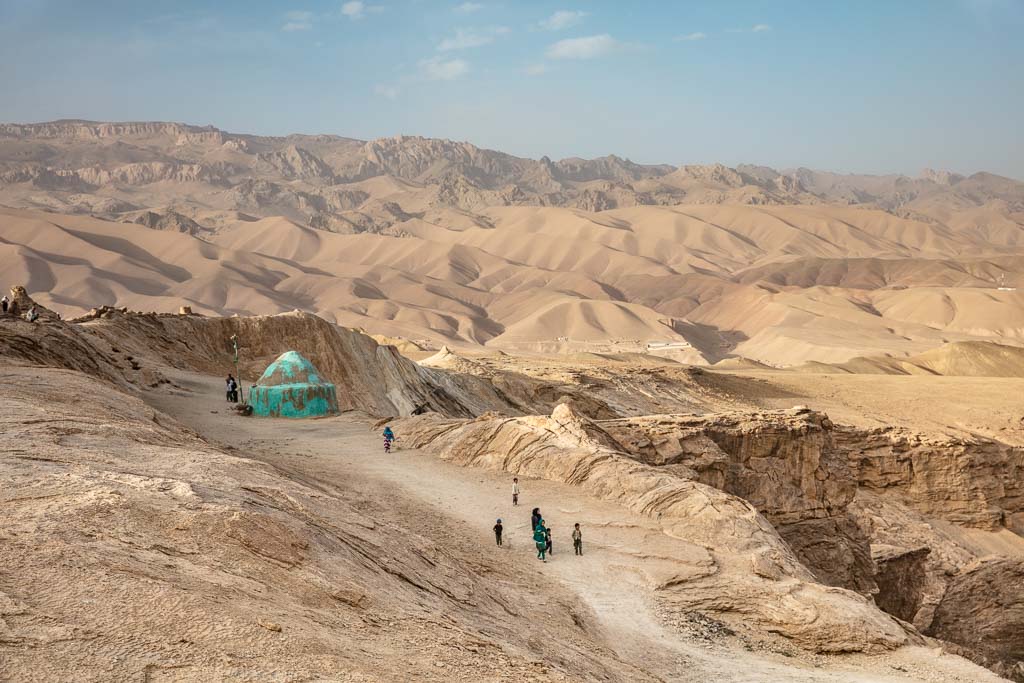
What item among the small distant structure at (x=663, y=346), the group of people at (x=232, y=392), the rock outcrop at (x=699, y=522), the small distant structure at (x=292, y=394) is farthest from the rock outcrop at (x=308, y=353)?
the small distant structure at (x=663, y=346)

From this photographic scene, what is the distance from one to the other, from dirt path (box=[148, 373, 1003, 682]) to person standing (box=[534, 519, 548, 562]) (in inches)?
5.3

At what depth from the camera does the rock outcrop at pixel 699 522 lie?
10648mm

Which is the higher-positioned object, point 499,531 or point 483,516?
point 499,531

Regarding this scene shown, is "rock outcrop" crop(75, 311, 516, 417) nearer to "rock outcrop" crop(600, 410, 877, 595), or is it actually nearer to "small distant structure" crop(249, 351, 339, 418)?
"small distant structure" crop(249, 351, 339, 418)

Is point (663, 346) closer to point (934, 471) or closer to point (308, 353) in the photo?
point (308, 353)

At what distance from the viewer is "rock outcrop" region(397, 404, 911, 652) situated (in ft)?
34.9

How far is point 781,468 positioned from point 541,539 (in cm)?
1016

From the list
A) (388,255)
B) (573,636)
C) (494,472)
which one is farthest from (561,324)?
(573,636)

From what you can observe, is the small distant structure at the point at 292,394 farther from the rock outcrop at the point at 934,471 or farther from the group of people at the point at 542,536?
the rock outcrop at the point at 934,471

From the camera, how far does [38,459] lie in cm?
934

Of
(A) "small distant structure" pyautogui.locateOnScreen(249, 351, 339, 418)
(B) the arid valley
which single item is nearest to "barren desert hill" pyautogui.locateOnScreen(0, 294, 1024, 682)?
(B) the arid valley

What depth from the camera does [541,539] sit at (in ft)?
39.8

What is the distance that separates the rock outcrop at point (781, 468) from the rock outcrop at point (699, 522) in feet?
4.96

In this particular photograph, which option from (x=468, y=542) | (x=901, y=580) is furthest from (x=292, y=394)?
(x=901, y=580)
